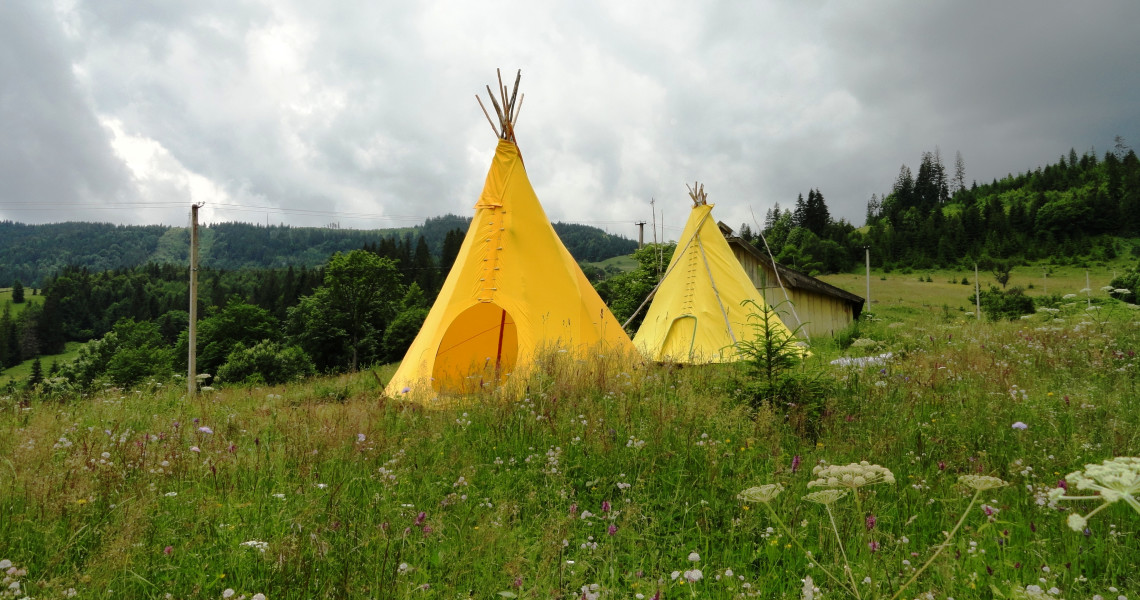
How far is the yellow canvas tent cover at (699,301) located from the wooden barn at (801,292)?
21.1ft

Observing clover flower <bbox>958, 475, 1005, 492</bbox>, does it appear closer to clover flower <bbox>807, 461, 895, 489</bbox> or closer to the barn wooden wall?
clover flower <bbox>807, 461, 895, 489</bbox>

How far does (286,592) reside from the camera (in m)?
2.27

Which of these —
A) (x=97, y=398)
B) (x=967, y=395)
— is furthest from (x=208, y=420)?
(x=967, y=395)

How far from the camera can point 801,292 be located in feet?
64.4

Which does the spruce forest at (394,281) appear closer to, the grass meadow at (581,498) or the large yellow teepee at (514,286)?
the large yellow teepee at (514,286)

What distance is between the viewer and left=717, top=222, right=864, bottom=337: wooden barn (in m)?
19.3

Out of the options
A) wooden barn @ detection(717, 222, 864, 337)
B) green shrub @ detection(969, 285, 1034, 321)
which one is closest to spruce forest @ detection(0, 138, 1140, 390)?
green shrub @ detection(969, 285, 1034, 321)

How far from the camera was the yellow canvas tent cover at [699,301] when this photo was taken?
38.4 feet

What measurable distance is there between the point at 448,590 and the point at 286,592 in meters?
0.64

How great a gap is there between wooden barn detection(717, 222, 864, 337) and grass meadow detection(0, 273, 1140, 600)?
14114 mm

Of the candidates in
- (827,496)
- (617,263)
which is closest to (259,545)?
(827,496)

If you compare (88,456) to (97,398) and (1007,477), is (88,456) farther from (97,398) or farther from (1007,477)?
(1007,477)

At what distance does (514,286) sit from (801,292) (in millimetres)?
14472

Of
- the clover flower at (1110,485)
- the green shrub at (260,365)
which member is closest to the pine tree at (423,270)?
the green shrub at (260,365)
